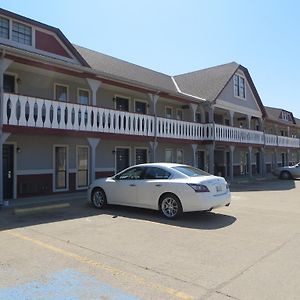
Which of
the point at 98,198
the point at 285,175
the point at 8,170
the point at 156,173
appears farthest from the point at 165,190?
the point at 285,175

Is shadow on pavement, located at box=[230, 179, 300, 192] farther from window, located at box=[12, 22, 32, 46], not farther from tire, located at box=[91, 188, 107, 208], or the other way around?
window, located at box=[12, 22, 32, 46]

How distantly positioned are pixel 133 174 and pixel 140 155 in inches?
393

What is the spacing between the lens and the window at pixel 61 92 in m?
16.0

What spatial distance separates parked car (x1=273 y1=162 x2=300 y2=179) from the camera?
2748 cm

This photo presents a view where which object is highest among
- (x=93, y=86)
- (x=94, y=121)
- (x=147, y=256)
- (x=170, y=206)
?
(x=93, y=86)

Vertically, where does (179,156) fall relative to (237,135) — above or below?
below

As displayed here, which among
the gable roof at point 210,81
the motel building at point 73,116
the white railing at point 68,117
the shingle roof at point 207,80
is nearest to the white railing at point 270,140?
the gable roof at point 210,81

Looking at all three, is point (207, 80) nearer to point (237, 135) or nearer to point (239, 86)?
point (239, 86)

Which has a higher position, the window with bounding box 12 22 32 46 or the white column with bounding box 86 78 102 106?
the window with bounding box 12 22 32 46

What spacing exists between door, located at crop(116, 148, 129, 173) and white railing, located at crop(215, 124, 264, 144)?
5.98 m

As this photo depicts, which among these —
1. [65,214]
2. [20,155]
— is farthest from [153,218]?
[20,155]

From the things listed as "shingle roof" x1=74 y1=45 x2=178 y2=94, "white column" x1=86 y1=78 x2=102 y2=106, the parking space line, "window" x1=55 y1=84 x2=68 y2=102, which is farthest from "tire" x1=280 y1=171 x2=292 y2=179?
the parking space line

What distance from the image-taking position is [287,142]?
35.7 m

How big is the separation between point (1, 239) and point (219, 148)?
73.2ft
